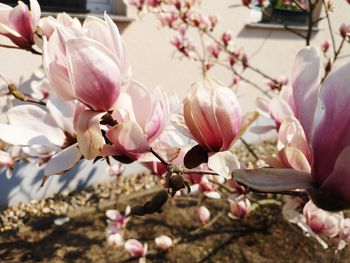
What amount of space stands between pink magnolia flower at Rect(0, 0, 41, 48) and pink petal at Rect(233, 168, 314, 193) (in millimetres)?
418

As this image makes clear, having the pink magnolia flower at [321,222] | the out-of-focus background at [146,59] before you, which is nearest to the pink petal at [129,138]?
the pink magnolia flower at [321,222]

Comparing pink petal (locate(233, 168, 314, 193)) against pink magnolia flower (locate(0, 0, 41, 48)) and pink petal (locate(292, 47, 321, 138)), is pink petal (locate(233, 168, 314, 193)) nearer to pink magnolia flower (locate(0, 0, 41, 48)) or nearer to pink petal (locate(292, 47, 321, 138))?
pink petal (locate(292, 47, 321, 138))

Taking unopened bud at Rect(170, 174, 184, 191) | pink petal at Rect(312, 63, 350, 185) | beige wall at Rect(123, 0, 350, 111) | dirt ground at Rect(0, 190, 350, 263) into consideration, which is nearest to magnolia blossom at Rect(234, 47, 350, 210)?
pink petal at Rect(312, 63, 350, 185)

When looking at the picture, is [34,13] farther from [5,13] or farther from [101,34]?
[101,34]

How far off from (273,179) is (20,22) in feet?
1.50

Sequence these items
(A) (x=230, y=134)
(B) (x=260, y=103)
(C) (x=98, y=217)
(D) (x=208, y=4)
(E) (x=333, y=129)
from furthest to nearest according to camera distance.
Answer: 1. (D) (x=208, y=4)
2. (C) (x=98, y=217)
3. (B) (x=260, y=103)
4. (A) (x=230, y=134)
5. (E) (x=333, y=129)

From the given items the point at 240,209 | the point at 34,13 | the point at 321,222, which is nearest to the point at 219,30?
the point at 240,209

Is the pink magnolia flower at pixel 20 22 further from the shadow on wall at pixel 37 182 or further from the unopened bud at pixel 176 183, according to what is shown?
the shadow on wall at pixel 37 182

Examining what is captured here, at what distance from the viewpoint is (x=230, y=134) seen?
401 mm

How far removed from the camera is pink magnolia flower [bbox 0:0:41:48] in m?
0.53

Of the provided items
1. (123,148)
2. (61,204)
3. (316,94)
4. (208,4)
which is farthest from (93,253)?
(208,4)

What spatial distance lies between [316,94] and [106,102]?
8.7 inches

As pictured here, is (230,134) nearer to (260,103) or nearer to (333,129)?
(333,129)

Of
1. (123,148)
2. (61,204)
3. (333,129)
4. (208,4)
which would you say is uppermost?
(333,129)
